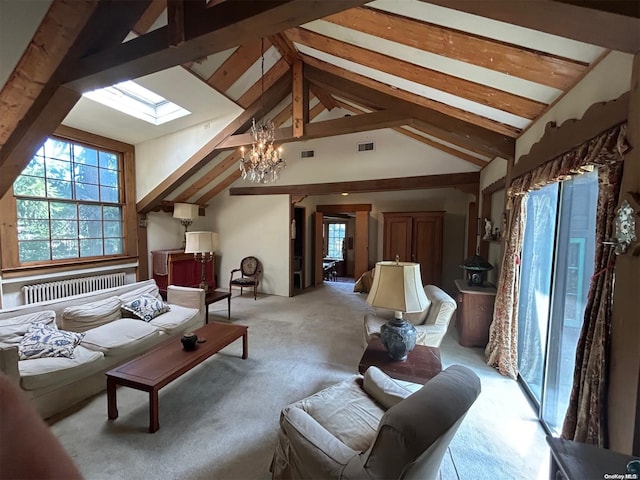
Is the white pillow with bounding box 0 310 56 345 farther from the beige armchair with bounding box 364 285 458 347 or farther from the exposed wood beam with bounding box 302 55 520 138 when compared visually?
the exposed wood beam with bounding box 302 55 520 138

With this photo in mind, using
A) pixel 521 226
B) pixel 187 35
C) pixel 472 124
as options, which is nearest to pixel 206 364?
pixel 187 35

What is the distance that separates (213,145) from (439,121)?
3520mm

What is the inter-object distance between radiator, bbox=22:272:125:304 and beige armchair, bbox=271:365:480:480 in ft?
14.7

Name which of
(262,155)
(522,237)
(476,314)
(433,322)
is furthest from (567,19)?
(476,314)

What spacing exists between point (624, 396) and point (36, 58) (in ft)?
14.2

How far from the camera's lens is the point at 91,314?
9.78 ft

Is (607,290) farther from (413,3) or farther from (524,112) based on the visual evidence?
(413,3)

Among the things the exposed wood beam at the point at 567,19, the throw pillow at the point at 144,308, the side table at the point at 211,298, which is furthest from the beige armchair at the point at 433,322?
the throw pillow at the point at 144,308

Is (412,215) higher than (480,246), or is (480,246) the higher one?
(412,215)

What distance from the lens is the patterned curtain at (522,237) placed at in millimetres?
1338

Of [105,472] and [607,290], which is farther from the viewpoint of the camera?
[105,472]

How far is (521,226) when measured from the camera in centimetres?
270

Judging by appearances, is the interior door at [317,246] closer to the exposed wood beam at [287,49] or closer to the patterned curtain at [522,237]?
the exposed wood beam at [287,49]

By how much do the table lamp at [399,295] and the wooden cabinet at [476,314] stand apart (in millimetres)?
1838
